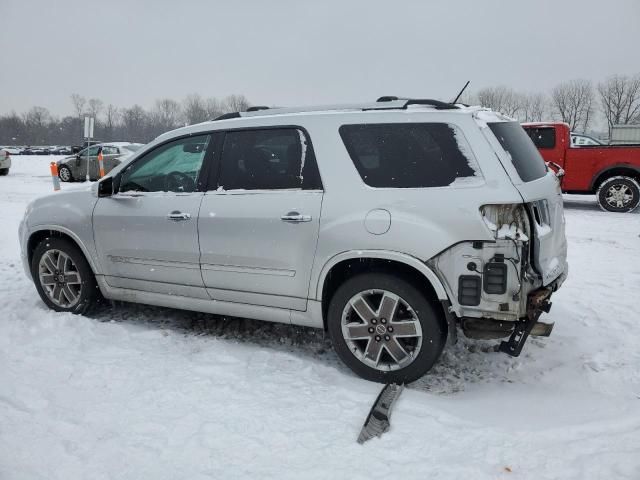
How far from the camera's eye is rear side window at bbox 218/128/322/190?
135 inches

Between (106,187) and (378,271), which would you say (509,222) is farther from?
(106,187)

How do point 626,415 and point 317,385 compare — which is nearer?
point 626,415

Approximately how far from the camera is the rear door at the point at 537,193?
291 centimetres

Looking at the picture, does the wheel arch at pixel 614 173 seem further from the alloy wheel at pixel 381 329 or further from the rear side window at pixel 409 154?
the alloy wheel at pixel 381 329

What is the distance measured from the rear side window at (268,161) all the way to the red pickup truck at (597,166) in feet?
28.5

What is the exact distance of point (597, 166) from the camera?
34.5ft

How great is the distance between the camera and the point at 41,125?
3814 inches

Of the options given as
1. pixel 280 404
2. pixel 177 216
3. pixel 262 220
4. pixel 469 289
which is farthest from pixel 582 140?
pixel 280 404

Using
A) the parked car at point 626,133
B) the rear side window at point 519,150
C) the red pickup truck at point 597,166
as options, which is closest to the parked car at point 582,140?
the red pickup truck at point 597,166

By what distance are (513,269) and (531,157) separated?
3.27 feet

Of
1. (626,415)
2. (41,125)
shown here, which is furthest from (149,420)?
(41,125)

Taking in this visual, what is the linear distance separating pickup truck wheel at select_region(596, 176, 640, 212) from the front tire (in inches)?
412

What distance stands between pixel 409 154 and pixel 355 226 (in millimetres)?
592

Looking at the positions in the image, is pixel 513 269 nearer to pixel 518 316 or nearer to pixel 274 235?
pixel 518 316
